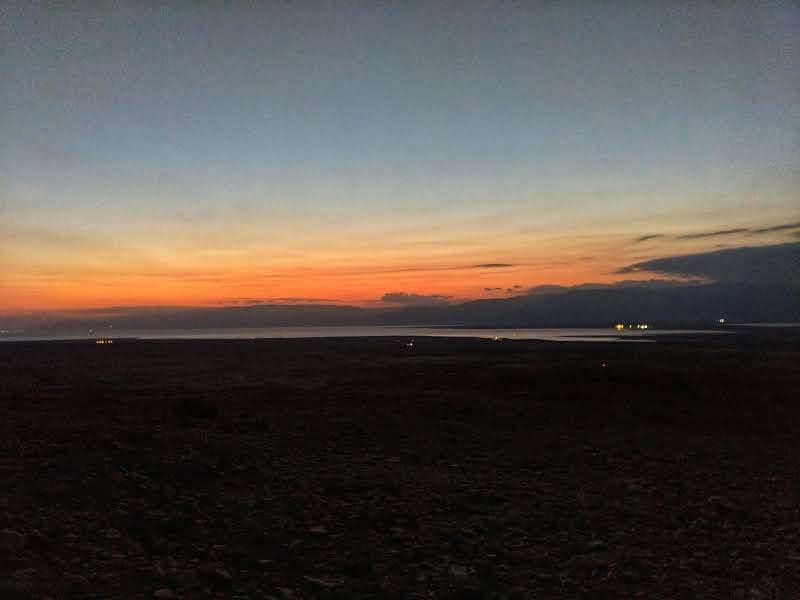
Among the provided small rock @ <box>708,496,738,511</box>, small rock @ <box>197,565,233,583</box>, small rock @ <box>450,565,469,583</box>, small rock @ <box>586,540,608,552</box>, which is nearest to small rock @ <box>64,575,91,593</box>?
small rock @ <box>197,565,233,583</box>

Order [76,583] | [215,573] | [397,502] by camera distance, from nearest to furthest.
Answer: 1. [76,583]
2. [215,573]
3. [397,502]

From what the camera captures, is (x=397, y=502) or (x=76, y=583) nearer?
(x=76, y=583)

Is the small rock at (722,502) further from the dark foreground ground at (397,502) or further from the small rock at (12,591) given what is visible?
the small rock at (12,591)

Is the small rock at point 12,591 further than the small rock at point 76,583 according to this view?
No

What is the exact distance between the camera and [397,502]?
10.2m

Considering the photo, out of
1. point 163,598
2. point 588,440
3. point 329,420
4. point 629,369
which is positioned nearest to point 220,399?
point 329,420

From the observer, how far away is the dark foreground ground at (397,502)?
7.04 meters

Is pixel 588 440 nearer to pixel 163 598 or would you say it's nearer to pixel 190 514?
pixel 190 514

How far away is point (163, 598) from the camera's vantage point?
20.5 ft

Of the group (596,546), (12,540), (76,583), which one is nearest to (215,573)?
(76,583)

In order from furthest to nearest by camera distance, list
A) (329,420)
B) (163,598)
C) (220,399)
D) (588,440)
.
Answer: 1. (220,399)
2. (329,420)
3. (588,440)
4. (163,598)

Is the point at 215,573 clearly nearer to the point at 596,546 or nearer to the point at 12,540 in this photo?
the point at 12,540

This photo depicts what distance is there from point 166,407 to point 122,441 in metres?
8.40

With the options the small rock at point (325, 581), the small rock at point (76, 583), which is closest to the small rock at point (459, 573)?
the small rock at point (325, 581)
